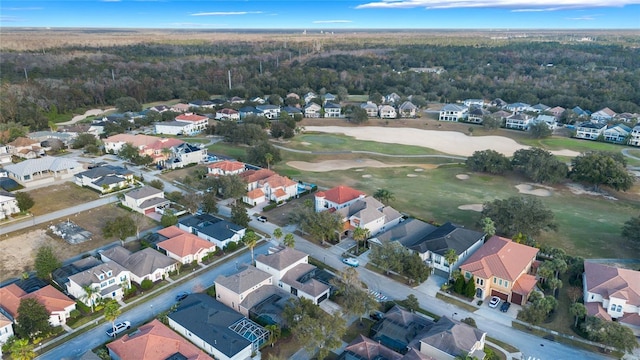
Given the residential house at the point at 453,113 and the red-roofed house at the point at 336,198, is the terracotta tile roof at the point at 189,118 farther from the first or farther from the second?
the residential house at the point at 453,113

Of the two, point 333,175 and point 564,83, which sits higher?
point 564,83

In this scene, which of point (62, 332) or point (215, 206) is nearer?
point (62, 332)

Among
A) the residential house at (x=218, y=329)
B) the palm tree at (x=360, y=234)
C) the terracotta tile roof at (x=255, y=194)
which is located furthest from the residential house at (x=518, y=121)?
the residential house at (x=218, y=329)

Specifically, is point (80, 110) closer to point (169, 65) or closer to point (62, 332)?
point (169, 65)

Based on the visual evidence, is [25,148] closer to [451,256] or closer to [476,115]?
[451,256]

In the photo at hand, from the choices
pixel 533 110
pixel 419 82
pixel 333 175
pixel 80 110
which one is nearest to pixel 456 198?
pixel 333 175
